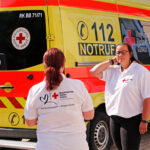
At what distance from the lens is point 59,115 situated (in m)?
2.54

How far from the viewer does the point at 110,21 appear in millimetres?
5477

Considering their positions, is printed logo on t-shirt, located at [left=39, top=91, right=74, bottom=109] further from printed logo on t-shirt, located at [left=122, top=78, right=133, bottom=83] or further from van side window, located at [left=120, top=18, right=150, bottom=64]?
van side window, located at [left=120, top=18, right=150, bottom=64]

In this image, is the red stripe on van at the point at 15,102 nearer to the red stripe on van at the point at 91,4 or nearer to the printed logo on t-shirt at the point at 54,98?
the red stripe on van at the point at 91,4

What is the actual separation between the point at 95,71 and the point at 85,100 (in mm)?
1363

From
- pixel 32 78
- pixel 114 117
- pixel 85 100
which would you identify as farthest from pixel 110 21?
pixel 85 100

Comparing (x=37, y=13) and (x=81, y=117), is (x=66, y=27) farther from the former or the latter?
(x=81, y=117)

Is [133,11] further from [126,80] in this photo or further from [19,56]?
[126,80]

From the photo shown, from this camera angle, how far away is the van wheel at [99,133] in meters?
5.11

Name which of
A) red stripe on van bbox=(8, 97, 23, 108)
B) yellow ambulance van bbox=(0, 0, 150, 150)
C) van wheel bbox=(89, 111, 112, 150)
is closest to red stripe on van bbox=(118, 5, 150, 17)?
yellow ambulance van bbox=(0, 0, 150, 150)

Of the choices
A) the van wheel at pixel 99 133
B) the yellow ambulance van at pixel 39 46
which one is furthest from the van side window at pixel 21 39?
the van wheel at pixel 99 133

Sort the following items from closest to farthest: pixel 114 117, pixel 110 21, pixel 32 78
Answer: pixel 114 117 < pixel 32 78 < pixel 110 21

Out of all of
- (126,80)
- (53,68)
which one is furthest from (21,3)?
(53,68)

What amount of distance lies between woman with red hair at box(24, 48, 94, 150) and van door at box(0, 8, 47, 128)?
2092mm

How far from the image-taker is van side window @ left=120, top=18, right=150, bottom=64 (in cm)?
573
